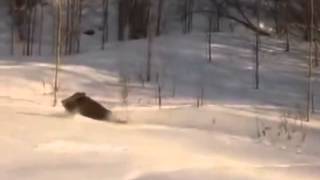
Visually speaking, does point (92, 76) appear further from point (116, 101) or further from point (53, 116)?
point (53, 116)

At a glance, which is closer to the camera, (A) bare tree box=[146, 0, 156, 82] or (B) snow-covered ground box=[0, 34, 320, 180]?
(B) snow-covered ground box=[0, 34, 320, 180]

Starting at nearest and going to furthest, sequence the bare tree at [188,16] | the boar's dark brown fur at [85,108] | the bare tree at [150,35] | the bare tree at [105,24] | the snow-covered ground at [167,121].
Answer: the snow-covered ground at [167,121] < the boar's dark brown fur at [85,108] < the bare tree at [150,35] < the bare tree at [105,24] < the bare tree at [188,16]

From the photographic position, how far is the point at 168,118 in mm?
7582

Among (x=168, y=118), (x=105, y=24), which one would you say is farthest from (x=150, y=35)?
(x=168, y=118)

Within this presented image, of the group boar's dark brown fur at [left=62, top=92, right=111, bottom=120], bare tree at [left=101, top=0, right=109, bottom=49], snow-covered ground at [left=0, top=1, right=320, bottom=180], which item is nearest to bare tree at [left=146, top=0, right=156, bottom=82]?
snow-covered ground at [left=0, top=1, right=320, bottom=180]

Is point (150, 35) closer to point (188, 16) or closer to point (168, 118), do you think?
point (188, 16)

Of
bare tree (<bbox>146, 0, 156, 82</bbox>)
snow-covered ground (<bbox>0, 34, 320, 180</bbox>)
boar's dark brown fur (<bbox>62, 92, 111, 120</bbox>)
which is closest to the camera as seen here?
snow-covered ground (<bbox>0, 34, 320, 180</bbox>)

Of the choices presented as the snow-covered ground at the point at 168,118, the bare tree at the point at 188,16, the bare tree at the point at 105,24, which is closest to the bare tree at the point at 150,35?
the snow-covered ground at the point at 168,118

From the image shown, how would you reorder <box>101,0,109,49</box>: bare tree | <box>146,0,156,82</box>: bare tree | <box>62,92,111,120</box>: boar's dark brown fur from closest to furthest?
<box>62,92,111,120</box>: boar's dark brown fur, <box>146,0,156,82</box>: bare tree, <box>101,0,109,49</box>: bare tree

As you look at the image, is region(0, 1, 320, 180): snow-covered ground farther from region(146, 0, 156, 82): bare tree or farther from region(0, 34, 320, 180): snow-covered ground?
region(146, 0, 156, 82): bare tree

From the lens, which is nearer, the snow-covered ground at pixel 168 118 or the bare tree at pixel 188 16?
the snow-covered ground at pixel 168 118

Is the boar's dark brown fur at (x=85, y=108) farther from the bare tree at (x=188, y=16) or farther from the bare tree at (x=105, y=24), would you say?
the bare tree at (x=188, y=16)

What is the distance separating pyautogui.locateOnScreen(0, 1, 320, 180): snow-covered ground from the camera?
5.32 m

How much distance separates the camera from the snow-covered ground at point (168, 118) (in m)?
5.32
